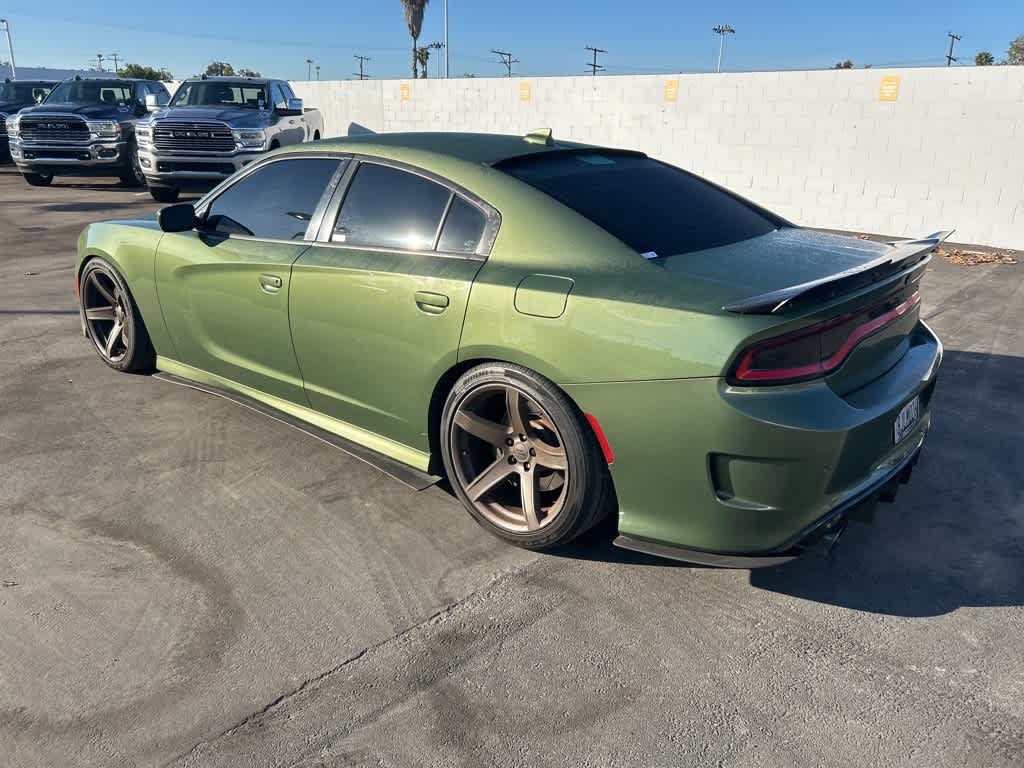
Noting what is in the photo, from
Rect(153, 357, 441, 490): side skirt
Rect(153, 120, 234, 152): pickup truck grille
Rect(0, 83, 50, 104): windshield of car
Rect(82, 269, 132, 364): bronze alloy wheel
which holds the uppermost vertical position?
Rect(0, 83, 50, 104): windshield of car

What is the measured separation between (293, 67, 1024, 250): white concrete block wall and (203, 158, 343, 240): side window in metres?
10.2

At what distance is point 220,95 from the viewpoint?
1414 cm

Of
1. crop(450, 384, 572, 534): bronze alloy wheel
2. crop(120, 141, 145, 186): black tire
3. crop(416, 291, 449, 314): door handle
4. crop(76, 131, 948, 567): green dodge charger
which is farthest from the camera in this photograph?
crop(120, 141, 145, 186): black tire

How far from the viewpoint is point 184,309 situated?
4.49m

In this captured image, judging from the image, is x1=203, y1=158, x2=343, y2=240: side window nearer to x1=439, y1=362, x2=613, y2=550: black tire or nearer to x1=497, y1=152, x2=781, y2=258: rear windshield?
x1=497, y1=152, x2=781, y2=258: rear windshield

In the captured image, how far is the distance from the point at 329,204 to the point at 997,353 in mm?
4842

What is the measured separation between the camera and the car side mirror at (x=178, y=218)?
4371mm

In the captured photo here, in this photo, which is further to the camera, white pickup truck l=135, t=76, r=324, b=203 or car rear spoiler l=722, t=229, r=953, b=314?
white pickup truck l=135, t=76, r=324, b=203

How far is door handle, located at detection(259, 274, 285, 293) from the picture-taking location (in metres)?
3.88

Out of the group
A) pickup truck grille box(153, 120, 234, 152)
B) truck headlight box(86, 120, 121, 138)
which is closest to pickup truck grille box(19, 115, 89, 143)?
truck headlight box(86, 120, 121, 138)

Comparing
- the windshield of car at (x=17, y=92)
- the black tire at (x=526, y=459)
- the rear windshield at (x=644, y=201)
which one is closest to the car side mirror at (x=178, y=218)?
the rear windshield at (x=644, y=201)

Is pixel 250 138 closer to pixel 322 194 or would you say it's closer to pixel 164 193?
pixel 164 193

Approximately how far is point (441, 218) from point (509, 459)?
1.03m

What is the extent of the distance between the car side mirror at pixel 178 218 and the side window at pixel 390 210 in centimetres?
115
